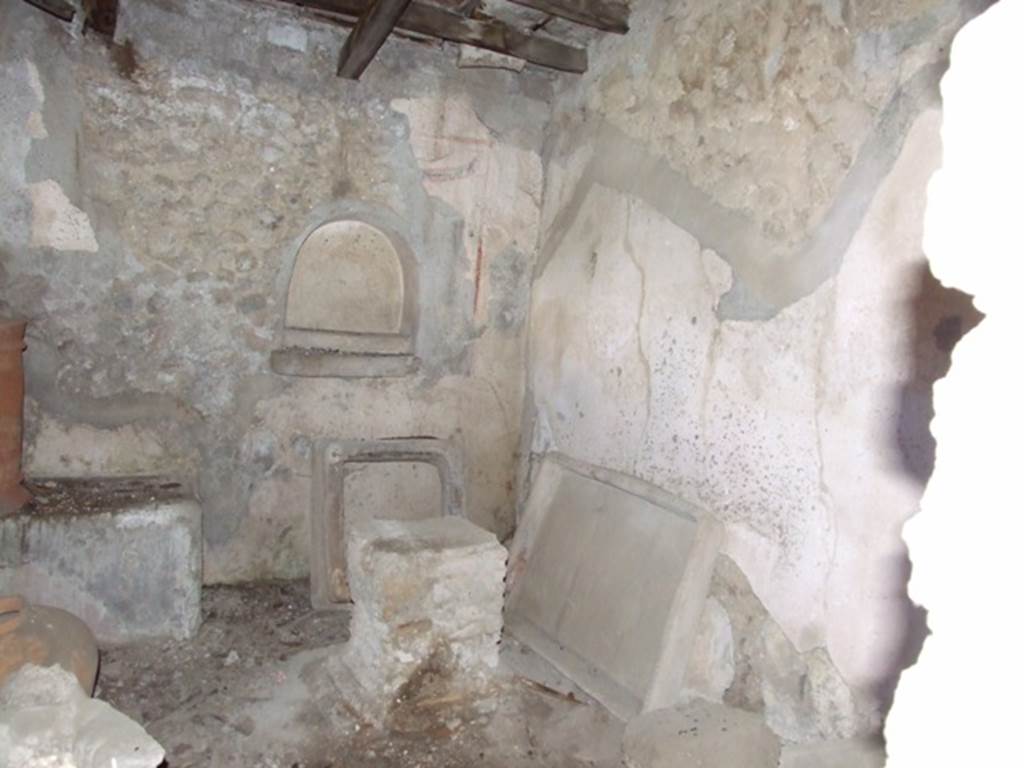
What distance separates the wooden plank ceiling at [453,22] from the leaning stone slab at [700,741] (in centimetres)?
292

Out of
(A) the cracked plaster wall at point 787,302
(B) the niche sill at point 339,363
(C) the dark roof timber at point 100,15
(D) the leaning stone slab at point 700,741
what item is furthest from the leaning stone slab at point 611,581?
(C) the dark roof timber at point 100,15

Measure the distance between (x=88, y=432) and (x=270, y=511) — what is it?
94cm

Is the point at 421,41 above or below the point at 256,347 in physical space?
above

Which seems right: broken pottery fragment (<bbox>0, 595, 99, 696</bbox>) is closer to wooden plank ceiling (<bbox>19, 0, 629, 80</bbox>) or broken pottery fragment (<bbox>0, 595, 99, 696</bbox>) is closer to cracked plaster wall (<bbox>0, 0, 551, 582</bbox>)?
cracked plaster wall (<bbox>0, 0, 551, 582</bbox>)

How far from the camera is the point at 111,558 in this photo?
3.13 metres

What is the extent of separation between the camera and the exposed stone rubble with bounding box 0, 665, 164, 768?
1542 millimetres

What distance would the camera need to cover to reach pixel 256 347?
3.86 m

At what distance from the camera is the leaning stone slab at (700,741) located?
2248mm

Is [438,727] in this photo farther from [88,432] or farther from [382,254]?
[382,254]

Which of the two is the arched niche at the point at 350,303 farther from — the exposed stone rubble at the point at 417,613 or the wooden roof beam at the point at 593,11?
the wooden roof beam at the point at 593,11

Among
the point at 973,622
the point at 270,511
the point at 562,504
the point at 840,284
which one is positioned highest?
the point at 840,284

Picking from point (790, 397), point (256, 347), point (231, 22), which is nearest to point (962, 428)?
point (790, 397)

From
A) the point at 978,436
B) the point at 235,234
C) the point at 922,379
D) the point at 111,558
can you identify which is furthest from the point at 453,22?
the point at 978,436

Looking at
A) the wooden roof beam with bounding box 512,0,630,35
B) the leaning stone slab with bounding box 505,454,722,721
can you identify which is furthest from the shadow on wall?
the wooden roof beam with bounding box 512,0,630,35
